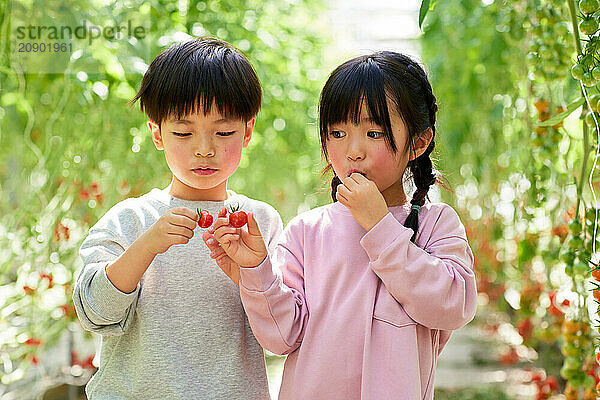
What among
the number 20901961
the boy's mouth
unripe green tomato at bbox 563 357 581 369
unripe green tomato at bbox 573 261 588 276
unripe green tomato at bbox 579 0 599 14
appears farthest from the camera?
the number 20901961

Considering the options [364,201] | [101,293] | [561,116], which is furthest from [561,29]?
[101,293]

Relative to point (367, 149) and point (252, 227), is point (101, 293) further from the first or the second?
point (367, 149)

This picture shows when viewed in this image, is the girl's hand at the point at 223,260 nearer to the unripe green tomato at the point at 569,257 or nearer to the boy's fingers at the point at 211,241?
the boy's fingers at the point at 211,241

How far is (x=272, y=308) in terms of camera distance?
1049 millimetres

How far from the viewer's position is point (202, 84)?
1090 mm

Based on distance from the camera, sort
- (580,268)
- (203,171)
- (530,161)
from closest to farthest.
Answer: (203,171) → (580,268) → (530,161)

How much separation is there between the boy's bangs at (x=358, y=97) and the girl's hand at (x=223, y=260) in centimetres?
22

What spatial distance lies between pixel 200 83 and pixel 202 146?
9 cm

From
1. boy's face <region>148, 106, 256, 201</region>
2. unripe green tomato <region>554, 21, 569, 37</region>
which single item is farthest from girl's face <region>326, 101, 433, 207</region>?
unripe green tomato <region>554, 21, 569, 37</region>

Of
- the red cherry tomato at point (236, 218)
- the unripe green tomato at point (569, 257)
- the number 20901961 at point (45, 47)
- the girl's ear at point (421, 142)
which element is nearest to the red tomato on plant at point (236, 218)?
the red cherry tomato at point (236, 218)

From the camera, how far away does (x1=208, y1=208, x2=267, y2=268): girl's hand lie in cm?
103

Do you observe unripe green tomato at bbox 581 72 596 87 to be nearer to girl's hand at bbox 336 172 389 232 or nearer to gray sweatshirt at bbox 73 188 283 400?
girl's hand at bbox 336 172 389 232

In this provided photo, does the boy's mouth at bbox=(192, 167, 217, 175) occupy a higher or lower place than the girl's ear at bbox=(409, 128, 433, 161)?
lower

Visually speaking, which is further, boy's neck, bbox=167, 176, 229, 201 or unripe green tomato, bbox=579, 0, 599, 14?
boy's neck, bbox=167, 176, 229, 201
